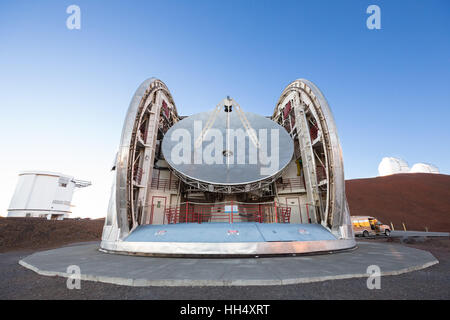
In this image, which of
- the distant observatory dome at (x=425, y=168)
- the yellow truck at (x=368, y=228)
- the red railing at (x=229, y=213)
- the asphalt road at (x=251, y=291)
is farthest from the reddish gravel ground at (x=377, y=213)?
the yellow truck at (x=368, y=228)

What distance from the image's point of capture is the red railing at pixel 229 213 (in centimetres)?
1448

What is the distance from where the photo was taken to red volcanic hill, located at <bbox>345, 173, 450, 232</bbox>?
39534 millimetres

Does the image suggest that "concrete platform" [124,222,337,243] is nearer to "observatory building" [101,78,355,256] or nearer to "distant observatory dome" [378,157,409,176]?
"observatory building" [101,78,355,256]

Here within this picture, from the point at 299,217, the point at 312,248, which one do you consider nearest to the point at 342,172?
the point at 312,248

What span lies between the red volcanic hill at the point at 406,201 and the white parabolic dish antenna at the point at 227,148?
42.8m

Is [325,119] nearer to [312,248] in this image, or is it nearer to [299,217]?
[312,248]

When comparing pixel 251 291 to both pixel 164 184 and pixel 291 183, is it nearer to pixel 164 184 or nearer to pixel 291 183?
pixel 291 183

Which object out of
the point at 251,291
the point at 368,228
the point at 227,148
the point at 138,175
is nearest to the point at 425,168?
the point at 368,228

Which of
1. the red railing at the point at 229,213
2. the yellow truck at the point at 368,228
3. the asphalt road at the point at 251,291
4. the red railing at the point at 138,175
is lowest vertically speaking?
the asphalt road at the point at 251,291

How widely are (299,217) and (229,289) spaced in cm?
1346

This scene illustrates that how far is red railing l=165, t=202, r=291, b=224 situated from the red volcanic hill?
38.9 meters

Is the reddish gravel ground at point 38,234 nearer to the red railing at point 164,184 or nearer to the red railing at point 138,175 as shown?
the red railing at point 164,184

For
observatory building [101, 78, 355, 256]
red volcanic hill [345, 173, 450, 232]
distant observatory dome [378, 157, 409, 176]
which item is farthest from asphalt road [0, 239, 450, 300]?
distant observatory dome [378, 157, 409, 176]

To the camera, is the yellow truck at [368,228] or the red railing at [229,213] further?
the yellow truck at [368,228]
